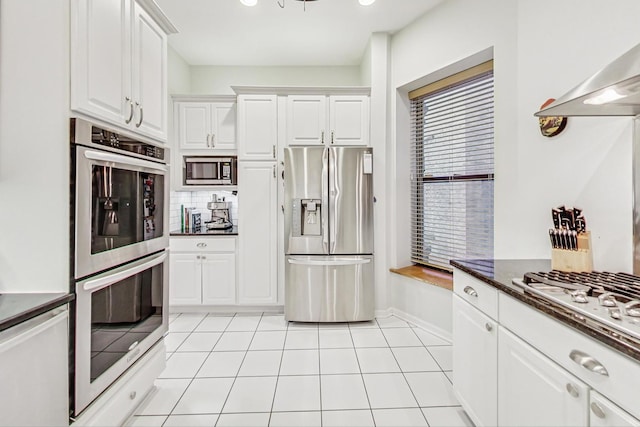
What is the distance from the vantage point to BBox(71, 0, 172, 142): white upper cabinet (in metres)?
1.35

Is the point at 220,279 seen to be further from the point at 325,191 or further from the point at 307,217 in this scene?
the point at 325,191

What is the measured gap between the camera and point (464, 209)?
116 inches

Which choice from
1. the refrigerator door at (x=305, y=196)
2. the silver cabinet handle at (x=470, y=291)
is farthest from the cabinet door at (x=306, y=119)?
the silver cabinet handle at (x=470, y=291)

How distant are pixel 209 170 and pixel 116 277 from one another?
2.26 metres

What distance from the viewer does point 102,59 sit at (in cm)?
148

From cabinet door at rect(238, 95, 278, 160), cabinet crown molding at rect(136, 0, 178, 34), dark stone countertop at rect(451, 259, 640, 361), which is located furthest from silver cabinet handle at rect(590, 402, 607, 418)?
cabinet door at rect(238, 95, 278, 160)

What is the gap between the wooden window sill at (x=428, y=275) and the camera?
292 centimetres

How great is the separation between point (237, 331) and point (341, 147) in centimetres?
203

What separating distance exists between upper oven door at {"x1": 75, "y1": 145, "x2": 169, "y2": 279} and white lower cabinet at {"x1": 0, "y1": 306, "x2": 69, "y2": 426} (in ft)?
0.77

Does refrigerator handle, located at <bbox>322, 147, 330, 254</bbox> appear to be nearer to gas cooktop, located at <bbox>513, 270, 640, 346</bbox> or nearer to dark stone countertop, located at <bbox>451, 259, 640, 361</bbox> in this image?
dark stone countertop, located at <bbox>451, 259, 640, 361</bbox>

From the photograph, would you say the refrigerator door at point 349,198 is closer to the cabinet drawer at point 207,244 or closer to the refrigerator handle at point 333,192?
the refrigerator handle at point 333,192

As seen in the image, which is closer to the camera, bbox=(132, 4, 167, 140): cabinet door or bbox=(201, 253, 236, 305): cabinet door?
bbox=(132, 4, 167, 140): cabinet door

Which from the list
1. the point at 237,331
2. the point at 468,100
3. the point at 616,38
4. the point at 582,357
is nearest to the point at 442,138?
the point at 468,100

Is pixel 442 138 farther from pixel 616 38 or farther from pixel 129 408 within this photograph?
pixel 129 408
